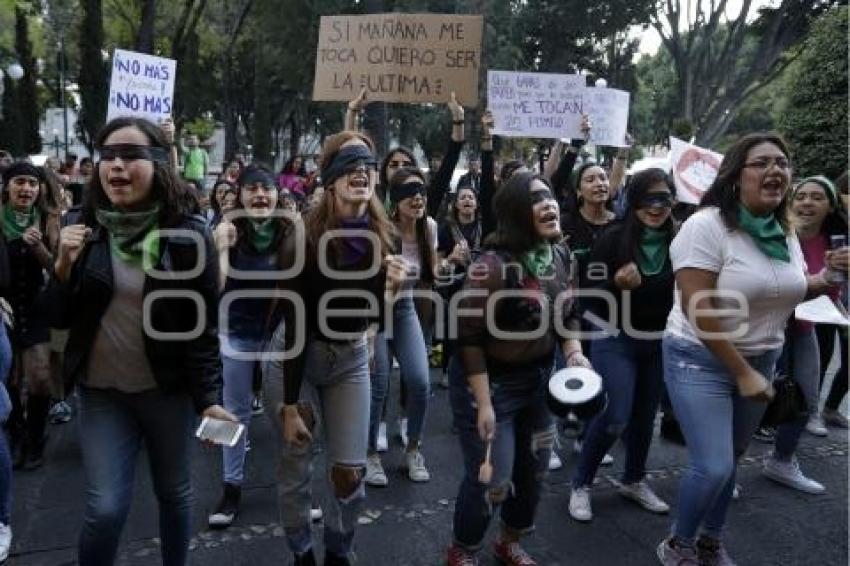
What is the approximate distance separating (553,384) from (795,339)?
2.34 m

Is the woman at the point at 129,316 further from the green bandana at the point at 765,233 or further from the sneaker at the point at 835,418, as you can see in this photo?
the sneaker at the point at 835,418

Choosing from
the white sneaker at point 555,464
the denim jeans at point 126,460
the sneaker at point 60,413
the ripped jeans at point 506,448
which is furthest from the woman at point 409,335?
the sneaker at point 60,413

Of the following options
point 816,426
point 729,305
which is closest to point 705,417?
point 729,305

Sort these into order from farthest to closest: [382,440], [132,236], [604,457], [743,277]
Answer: [382,440] → [604,457] → [743,277] → [132,236]

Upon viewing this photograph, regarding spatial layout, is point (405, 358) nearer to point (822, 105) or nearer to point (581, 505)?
point (581, 505)

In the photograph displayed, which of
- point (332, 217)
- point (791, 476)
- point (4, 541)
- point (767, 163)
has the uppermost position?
point (767, 163)

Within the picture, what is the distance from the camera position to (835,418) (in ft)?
18.8

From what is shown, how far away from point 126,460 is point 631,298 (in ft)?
8.28

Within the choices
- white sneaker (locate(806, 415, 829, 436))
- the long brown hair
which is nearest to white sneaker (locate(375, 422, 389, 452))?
the long brown hair

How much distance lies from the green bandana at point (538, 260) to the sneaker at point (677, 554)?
1361 millimetres

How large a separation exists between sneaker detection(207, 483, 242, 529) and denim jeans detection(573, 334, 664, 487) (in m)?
1.80

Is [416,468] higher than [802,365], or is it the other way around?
[802,365]

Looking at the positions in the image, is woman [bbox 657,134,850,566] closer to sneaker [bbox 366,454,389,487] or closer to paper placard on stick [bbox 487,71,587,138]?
sneaker [bbox 366,454,389,487]

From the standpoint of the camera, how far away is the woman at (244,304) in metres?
4.00
